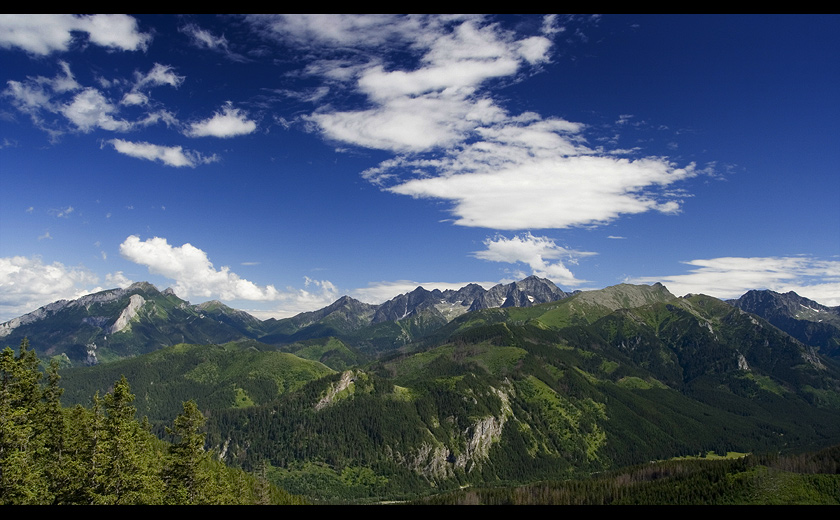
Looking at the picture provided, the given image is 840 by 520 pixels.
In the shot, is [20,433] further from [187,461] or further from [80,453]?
[187,461]

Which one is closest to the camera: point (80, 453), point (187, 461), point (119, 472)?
point (119, 472)

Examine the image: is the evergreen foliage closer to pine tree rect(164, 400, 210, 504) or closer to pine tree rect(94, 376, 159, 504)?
pine tree rect(94, 376, 159, 504)

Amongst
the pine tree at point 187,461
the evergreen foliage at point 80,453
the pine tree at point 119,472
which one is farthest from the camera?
the pine tree at point 187,461

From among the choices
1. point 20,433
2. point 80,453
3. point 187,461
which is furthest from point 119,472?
point 187,461

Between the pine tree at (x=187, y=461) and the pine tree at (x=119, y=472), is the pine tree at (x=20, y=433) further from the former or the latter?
the pine tree at (x=187, y=461)

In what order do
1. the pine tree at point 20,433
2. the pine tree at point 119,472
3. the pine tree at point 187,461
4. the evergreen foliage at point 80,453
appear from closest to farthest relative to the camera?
the pine tree at point 20,433 < the evergreen foliage at point 80,453 < the pine tree at point 119,472 < the pine tree at point 187,461

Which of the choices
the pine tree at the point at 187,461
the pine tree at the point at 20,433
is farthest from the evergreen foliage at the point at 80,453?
the pine tree at the point at 187,461

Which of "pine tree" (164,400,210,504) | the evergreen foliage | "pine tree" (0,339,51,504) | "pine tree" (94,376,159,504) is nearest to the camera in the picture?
"pine tree" (0,339,51,504)

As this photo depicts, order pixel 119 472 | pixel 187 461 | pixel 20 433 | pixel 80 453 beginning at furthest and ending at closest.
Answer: pixel 187 461 → pixel 80 453 → pixel 119 472 → pixel 20 433

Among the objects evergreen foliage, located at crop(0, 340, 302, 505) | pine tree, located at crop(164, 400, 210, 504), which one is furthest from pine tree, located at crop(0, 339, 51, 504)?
pine tree, located at crop(164, 400, 210, 504)
